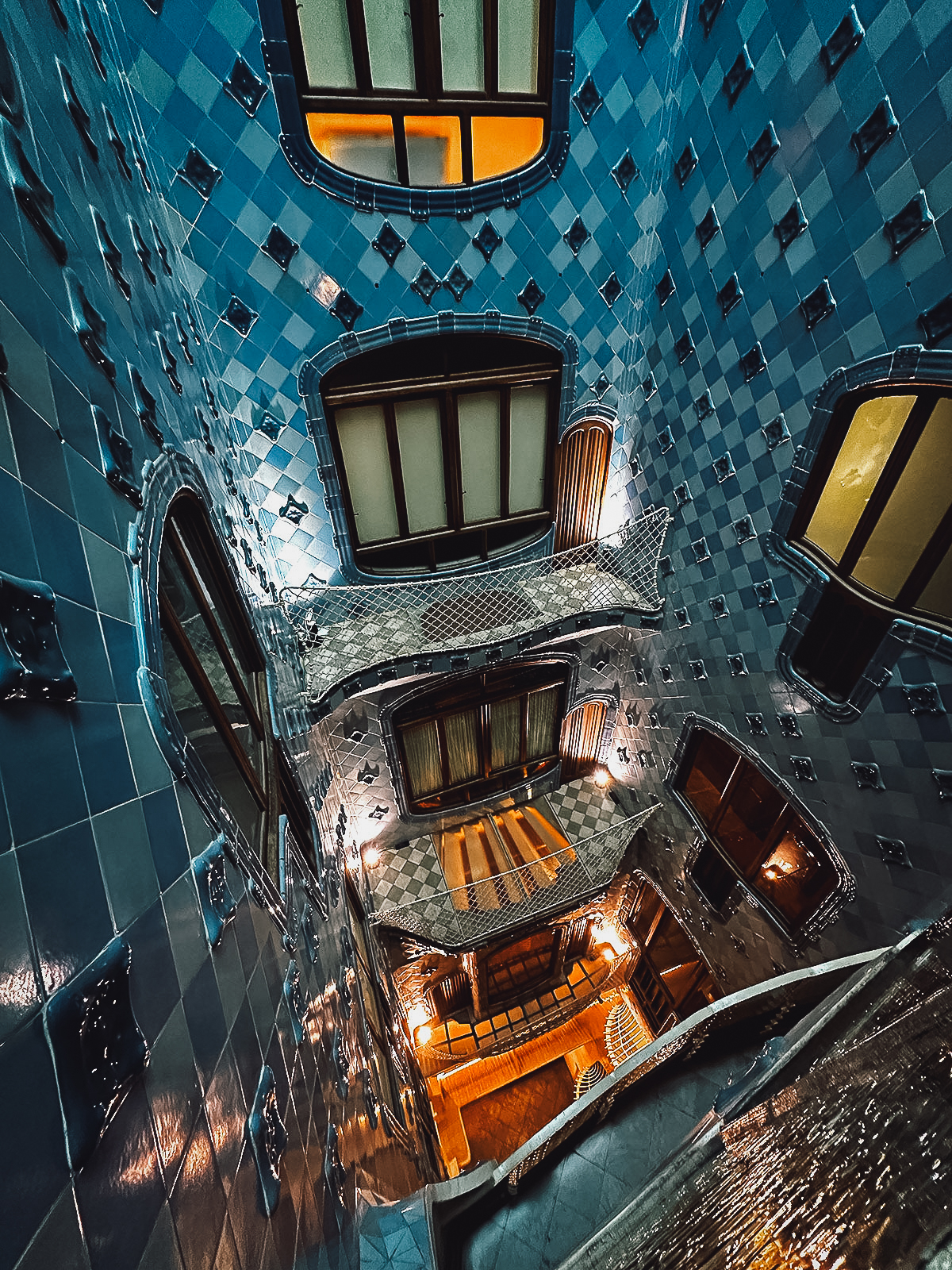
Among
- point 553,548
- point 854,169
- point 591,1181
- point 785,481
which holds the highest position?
point 553,548

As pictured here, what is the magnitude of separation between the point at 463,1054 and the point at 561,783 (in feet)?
19.2

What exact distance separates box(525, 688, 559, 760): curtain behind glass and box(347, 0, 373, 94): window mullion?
628 cm

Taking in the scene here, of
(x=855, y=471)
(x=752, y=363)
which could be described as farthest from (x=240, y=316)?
(x=855, y=471)

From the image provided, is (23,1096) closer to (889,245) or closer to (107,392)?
(107,392)

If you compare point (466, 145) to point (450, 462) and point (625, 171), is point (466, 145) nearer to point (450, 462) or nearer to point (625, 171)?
point (625, 171)

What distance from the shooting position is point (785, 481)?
3818 millimetres

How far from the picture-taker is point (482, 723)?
6781mm

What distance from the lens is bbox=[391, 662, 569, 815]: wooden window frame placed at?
6254 mm

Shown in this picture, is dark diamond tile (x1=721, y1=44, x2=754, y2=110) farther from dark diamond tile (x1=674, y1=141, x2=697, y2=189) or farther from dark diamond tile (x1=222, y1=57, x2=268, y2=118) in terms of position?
dark diamond tile (x1=222, y1=57, x2=268, y2=118)

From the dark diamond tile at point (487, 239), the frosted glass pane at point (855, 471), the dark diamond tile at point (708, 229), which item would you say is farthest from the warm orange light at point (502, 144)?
the frosted glass pane at point (855, 471)

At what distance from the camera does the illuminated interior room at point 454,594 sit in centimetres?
110

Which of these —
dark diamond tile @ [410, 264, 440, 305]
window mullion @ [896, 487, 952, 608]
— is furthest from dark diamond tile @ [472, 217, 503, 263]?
window mullion @ [896, 487, 952, 608]

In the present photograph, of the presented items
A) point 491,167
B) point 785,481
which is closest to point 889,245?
point 785,481

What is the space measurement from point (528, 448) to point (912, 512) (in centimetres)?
333
